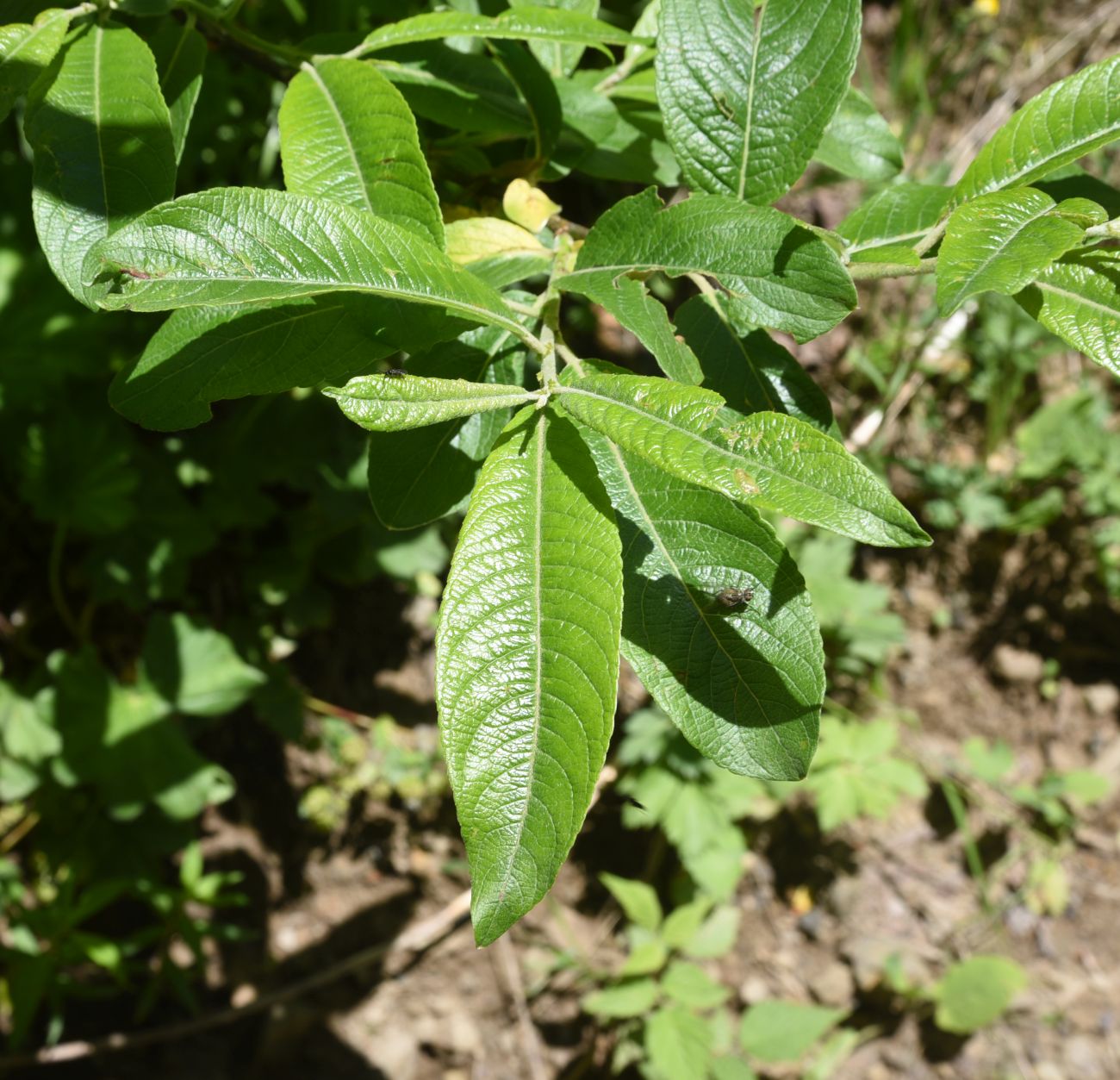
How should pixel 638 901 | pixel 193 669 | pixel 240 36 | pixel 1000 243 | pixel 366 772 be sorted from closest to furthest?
1. pixel 1000 243
2. pixel 240 36
3. pixel 193 669
4. pixel 638 901
5. pixel 366 772

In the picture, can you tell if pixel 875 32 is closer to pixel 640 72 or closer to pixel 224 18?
pixel 640 72

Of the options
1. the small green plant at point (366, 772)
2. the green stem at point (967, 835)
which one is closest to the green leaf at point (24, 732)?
the small green plant at point (366, 772)

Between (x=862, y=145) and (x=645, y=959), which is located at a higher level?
(x=862, y=145)

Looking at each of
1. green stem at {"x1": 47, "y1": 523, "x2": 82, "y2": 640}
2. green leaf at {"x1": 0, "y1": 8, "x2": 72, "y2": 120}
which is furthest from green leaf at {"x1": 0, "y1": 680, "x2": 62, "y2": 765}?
green leaf at {"x1": 0, "y1": 8, "x2": 72, "y2": 120}

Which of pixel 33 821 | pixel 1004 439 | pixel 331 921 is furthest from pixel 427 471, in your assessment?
pixel 1004 439

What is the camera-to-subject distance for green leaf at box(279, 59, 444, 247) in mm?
995

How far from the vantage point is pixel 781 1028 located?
3006 millimetres

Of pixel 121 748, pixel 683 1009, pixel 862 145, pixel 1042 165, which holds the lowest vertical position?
pixel 683 1009

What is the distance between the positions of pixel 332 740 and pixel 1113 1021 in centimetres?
280

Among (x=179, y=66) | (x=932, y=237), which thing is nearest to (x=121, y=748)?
(x=179, y=66)

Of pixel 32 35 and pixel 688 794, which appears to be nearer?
pixel 32 35

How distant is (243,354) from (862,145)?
3.05ft

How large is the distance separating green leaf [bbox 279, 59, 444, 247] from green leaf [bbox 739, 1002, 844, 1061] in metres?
2.80

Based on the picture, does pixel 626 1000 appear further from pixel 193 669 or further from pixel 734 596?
pixel 734 596
